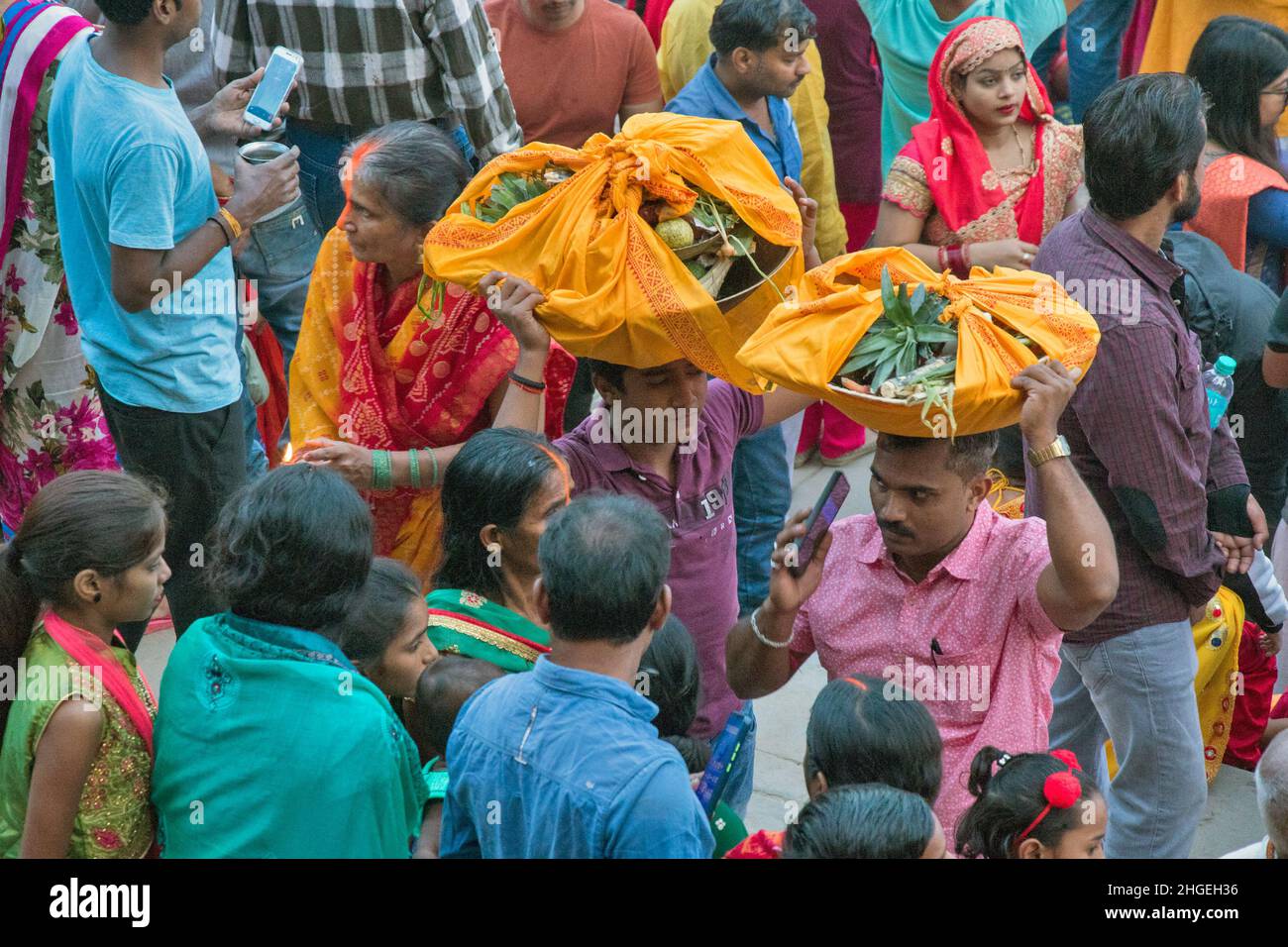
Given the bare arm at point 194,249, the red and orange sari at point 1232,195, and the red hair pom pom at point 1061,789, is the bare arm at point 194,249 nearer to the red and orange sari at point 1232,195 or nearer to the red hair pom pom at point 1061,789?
the red hair pom pom at point 1061,789

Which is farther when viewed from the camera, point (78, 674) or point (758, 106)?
point (758, 106)

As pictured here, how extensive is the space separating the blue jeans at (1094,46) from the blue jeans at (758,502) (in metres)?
3.07

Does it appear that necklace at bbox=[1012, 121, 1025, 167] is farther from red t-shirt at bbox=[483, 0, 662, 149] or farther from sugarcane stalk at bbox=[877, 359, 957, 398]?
sugarcane stalk at bbox=[877, 359, 957, 398]

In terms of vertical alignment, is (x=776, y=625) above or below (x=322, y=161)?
below

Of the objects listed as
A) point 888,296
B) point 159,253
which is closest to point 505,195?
point 159,253

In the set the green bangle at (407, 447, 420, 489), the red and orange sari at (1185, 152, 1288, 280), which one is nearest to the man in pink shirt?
the green bangle at (407, 447, 420, 489)

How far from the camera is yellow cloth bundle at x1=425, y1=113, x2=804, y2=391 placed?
3332 mm

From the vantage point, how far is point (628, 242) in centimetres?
337

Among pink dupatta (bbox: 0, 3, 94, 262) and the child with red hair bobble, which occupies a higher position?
pink dupatta (bbox: 0, 3, 94, 262)

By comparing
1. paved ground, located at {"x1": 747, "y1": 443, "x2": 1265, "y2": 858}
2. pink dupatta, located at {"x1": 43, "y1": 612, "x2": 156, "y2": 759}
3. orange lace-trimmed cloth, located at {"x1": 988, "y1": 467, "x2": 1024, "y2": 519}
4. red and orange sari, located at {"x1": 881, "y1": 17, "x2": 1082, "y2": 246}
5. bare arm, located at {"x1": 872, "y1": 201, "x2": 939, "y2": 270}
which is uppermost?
red and orange sari, located at {"x1": 881, "y1": 17, "x2": 1082, "y2": 246}

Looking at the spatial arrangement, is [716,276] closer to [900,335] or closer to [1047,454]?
[900,335]

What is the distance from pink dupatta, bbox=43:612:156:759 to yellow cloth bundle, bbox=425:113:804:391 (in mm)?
1138

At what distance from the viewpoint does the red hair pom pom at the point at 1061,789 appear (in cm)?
276

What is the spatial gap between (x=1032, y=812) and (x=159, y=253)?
2.56 meters
